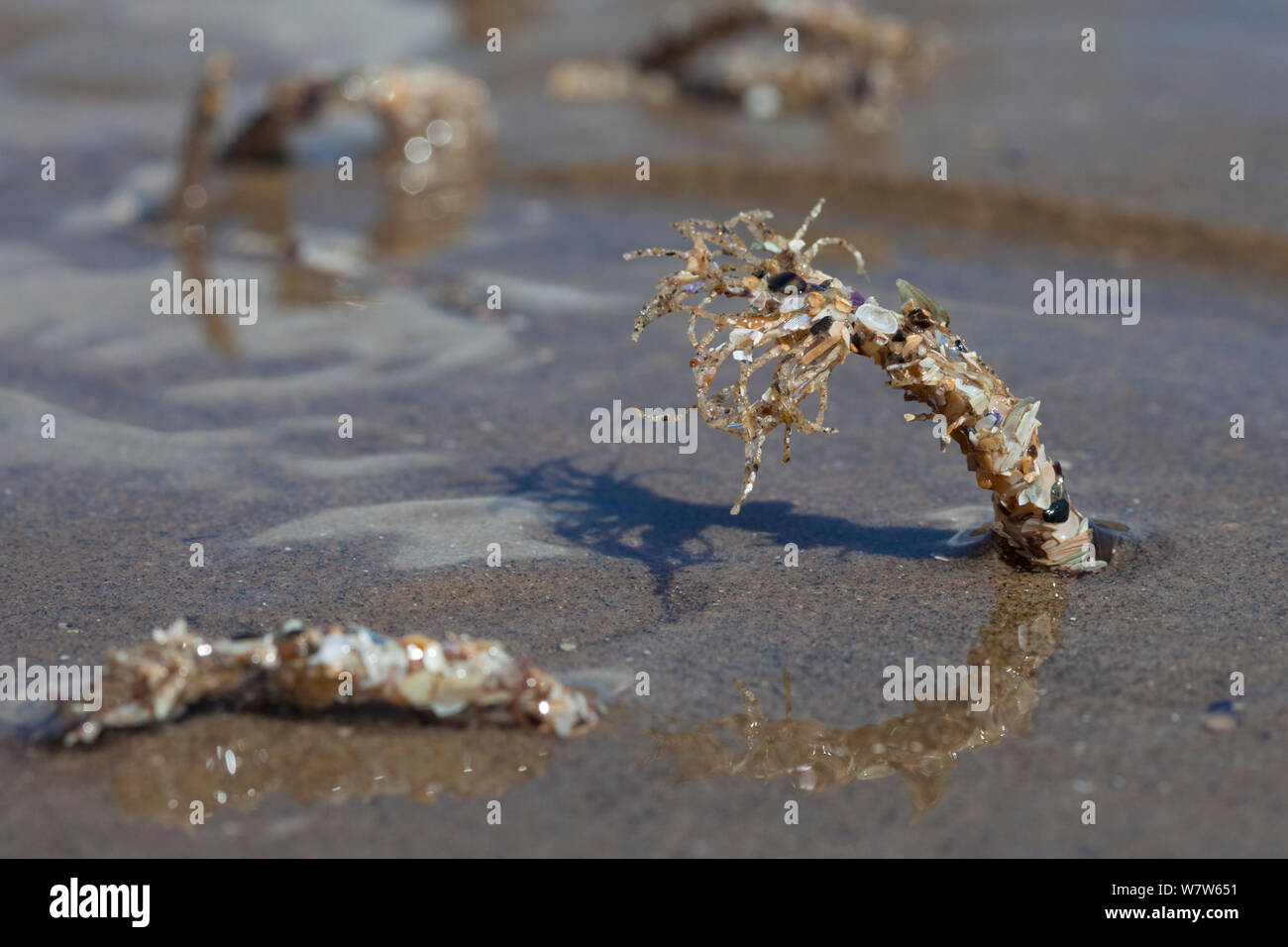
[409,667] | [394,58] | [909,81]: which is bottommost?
[409,667]

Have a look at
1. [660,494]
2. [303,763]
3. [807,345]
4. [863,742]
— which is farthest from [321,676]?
[660,494]

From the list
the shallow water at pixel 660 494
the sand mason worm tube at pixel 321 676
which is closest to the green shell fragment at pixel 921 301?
the shallow water at pixel 660 494

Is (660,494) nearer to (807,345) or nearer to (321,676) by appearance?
(807,345)

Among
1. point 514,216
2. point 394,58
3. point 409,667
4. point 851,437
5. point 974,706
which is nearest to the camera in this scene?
point 409,667

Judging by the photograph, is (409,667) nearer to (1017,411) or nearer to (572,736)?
(572,736)

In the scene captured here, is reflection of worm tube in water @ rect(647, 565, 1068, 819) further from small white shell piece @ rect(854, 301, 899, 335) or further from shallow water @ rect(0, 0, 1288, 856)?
small white shell piece @ rect(854, 301, 899, 335)

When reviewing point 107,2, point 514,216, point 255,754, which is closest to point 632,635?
point 255,754
